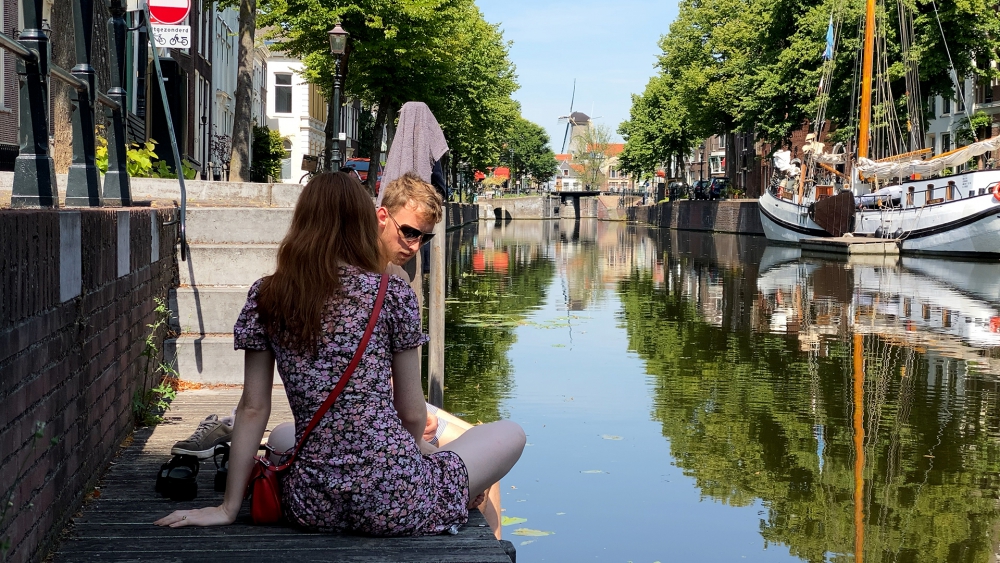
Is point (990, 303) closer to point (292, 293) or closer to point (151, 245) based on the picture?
point (151, 245)

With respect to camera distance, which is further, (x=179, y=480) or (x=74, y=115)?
(x=74, y=115)

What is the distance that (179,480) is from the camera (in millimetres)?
4945

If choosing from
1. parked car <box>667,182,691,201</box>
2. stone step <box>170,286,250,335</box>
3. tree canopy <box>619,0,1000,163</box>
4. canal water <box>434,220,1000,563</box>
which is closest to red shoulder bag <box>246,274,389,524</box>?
canal water <box>434,220,1000,563</box>

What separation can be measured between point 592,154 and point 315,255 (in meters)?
126

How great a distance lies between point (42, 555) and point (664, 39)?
232 ft

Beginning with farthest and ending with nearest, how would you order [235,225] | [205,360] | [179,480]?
[235,225]
[205,360]
[179,480]

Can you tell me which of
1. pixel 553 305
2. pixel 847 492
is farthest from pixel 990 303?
pixel 847 492

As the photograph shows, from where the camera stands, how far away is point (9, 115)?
63.8ft

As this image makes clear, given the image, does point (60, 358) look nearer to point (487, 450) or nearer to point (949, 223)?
point (487, 450)

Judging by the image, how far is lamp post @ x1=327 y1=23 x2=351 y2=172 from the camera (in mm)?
22641

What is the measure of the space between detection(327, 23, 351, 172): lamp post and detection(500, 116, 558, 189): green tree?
113m

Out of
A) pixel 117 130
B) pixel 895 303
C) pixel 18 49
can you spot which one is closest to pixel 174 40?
pixel 117 130

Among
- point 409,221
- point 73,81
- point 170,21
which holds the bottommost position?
point 409,221

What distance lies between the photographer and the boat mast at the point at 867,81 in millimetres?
41688
